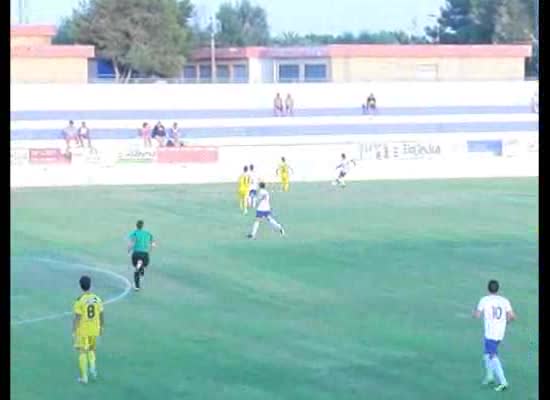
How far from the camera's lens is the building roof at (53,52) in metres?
39.5

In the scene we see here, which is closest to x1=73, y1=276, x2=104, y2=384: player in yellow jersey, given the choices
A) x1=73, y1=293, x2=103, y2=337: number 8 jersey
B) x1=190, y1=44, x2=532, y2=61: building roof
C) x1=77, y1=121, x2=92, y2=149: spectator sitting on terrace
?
x1=73, y1=293, x2=103, y2=337: number 8 jersey

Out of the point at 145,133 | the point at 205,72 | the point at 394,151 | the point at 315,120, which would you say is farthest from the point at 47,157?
the point at 205,72

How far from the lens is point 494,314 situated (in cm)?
984

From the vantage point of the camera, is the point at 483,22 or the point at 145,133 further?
the point at 483,22

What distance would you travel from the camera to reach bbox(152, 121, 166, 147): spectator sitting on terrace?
3458 cm

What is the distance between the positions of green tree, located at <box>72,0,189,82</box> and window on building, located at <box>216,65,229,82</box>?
1.75 m

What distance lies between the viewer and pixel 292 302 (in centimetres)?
1482

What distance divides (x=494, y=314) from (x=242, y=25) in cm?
5163

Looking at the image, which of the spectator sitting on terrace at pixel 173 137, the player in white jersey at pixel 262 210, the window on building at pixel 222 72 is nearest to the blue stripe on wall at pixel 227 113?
the spectator sitting on terrace at pixel 173 137

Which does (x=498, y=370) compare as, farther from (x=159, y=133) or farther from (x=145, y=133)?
(x=145, y=133)

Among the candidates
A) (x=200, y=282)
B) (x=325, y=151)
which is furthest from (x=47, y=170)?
(x=200, y=282)

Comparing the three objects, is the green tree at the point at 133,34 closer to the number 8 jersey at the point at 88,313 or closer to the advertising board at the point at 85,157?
the advertising board at the point at 85,157
